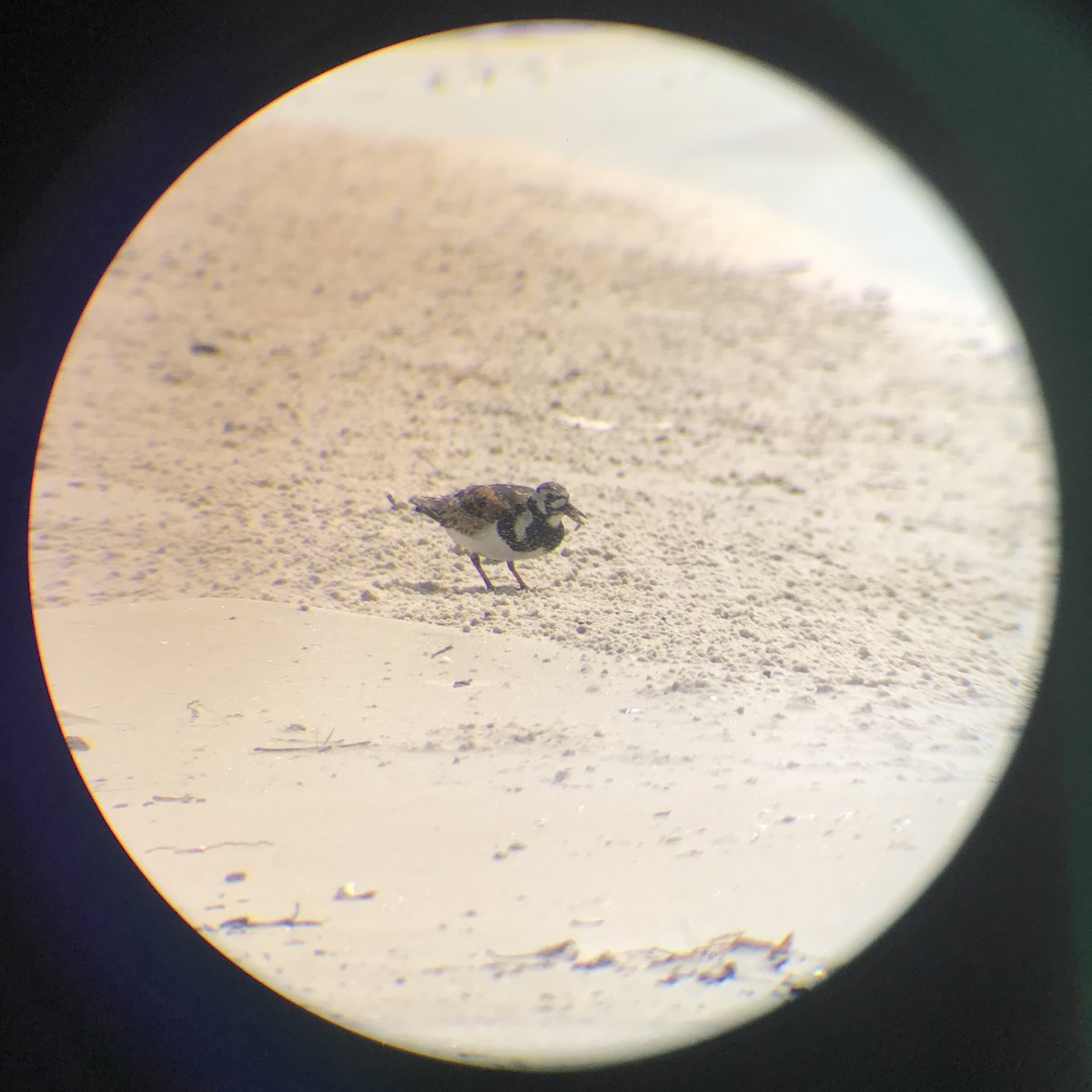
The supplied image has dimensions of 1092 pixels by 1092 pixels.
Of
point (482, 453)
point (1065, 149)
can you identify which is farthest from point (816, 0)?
point (482, 453)

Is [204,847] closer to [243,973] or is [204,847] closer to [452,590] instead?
[243,973]

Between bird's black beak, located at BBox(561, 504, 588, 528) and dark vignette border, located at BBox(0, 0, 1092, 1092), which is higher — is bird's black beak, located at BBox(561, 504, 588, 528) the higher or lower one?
the higher one

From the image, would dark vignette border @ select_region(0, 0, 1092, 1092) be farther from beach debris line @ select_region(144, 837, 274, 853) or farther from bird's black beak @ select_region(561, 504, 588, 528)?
bird's black beak @ select_region(561, 504, 588, 528)

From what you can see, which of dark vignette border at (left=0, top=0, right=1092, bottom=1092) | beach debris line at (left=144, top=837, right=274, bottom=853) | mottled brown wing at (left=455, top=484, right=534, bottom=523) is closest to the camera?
dark vignette border at (left=0, top=0, right=1092, bottom=1092)

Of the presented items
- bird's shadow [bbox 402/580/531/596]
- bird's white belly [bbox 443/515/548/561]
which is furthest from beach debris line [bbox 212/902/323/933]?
bird's white belly [bbox 443/515/548/561]

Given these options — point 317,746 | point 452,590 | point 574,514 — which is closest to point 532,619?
point 452,590

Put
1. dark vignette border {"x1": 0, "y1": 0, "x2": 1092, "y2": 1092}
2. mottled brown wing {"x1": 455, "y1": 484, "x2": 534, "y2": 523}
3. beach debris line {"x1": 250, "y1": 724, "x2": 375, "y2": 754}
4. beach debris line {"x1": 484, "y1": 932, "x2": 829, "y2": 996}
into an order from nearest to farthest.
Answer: dark vignette border {"x1": 0, "y1": 0, "x2": 1092, "y2": 1092} < beach debris line {"x1": 484, "y1": 932, "x2": 829, "y2": 996} < beach debris line {"x1": 250, "y1": 724, "x2": 375, "y2": 754} < mottled brown wing {"x1": 455, "y1": 484, "x2": 534, "y2": 523}

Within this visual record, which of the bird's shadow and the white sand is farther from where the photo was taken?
the bird's shadow
